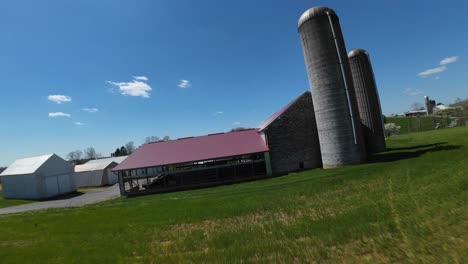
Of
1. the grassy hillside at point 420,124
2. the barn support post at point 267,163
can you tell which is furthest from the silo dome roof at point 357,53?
the grassy hillside at point 420,124

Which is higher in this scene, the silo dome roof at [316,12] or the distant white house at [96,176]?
the silo dome roof at [316,12]

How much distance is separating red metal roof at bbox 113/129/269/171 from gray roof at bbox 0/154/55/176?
1517 centimetres

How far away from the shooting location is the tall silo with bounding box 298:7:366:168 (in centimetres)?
2417

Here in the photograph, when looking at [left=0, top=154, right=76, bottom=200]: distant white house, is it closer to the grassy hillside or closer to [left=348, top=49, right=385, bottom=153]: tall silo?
[left=348, top=49, right=385, bottom=153]: tall silo

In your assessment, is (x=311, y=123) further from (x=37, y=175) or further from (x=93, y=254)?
(x=37, y=175)

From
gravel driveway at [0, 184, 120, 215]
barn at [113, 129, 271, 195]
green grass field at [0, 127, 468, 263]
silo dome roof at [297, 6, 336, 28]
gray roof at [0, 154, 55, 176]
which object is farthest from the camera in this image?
gray roof at [0, 154, 55, 176]

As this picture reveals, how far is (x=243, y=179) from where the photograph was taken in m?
27.2

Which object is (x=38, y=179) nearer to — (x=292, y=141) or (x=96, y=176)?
(x=96, y=176)

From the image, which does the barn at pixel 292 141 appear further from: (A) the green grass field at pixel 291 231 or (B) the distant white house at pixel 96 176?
(B) the distant white house at pixel 96 176

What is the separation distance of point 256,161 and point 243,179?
7.61ft

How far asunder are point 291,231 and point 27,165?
43.6 meters

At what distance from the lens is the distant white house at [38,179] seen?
34.9 m

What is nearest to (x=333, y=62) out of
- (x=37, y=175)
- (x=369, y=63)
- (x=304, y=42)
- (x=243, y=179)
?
(x=304, y=42)

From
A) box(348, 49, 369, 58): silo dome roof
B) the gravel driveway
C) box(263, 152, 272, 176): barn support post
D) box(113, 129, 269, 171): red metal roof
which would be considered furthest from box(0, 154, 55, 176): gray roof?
box(348, 49, 369, 58): silo dome roof
